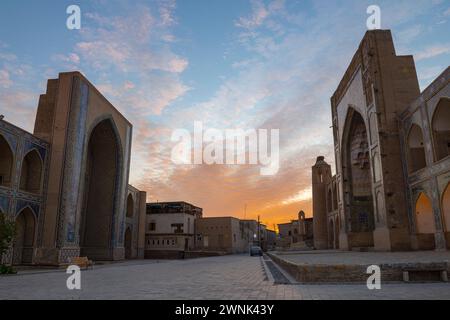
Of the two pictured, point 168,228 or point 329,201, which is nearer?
point 329,201

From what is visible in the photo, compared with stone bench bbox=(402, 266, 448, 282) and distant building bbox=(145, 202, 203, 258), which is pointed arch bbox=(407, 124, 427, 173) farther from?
distant building bbox=(145, 202, 203, 258)

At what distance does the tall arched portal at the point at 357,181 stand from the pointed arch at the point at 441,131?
33.6ft

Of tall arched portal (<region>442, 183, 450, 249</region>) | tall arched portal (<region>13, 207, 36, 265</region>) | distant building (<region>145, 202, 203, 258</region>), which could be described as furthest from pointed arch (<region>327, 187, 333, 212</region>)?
tall arched portal (<region>13, 207, 36, 265</region>)

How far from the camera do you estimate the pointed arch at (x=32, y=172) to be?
809 inches

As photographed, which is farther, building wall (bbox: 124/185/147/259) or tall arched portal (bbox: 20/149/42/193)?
building wall (bbox: 124/185/147/259)

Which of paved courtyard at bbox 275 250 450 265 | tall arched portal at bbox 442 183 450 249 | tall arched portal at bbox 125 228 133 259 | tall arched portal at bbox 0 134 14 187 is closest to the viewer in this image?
paved courtyard at bbox 275 250 450 265

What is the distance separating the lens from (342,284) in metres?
7.71

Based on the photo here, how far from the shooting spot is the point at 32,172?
820 inches

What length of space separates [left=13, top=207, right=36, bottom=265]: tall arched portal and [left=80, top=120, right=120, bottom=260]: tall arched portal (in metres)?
7.57

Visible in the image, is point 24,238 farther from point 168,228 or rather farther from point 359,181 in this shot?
point 168,228

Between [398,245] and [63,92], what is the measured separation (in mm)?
21831

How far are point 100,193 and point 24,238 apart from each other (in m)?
8.65

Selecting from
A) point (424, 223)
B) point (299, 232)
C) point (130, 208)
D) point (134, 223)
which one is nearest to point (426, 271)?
point (424, 223)

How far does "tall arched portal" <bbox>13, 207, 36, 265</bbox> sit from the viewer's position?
19.5m
